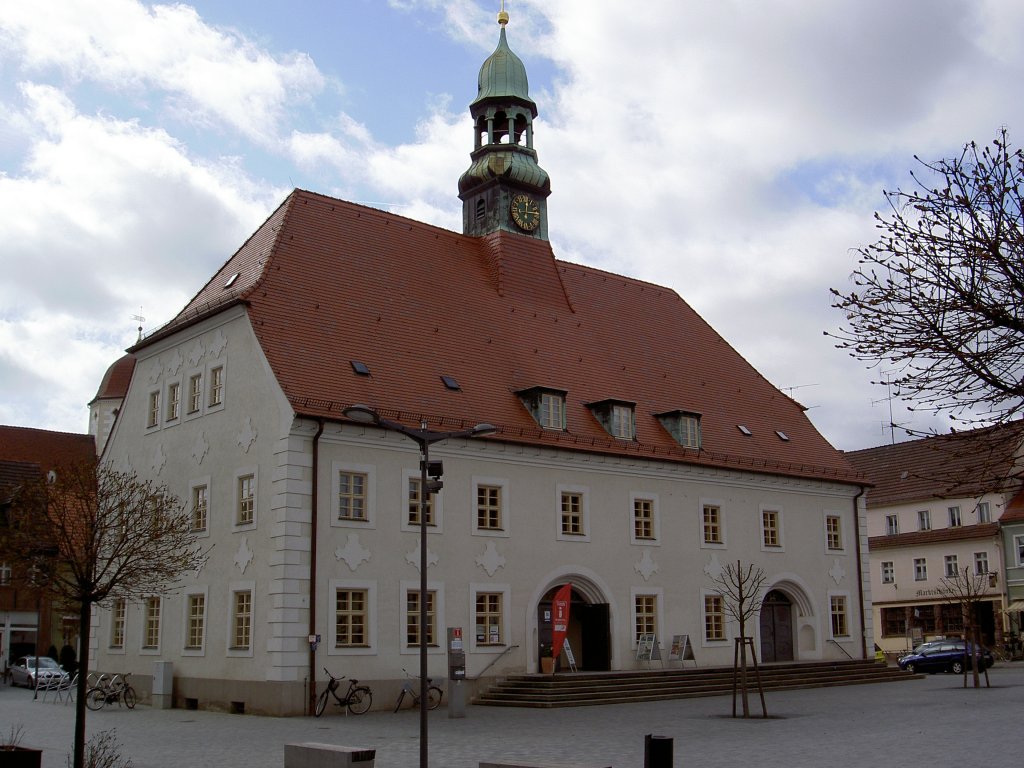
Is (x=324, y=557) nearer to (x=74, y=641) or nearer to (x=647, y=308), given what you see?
(x=647, y=308)

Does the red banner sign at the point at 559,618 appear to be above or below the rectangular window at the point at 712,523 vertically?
below

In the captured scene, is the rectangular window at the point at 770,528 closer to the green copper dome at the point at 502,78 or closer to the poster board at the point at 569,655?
the poster board at the point at 569,655

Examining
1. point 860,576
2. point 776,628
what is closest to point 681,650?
point 776,628

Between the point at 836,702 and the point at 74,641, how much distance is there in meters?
38.3

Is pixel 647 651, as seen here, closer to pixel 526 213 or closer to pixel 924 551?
pixel 526 213

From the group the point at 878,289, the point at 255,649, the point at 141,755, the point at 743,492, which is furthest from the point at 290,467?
the point at 878,289

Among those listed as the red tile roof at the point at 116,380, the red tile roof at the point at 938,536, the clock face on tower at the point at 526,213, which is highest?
the red tile roof at the point at 116,380

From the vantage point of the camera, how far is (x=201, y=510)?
30828 millimetres

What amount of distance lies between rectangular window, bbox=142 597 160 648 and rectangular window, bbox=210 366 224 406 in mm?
5694

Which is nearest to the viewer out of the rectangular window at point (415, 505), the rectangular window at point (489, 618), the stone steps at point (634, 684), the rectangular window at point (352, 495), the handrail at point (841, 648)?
the rectangular window at point (352, 495)

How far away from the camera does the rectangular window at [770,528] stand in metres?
37.9

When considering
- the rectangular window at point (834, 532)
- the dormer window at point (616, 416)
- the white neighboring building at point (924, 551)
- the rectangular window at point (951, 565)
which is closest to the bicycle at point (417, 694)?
the dormer window at point (616, 416)

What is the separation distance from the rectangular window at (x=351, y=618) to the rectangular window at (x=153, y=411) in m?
9.40

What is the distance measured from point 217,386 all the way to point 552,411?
362 inches
